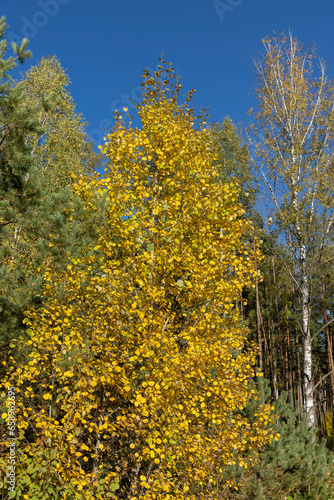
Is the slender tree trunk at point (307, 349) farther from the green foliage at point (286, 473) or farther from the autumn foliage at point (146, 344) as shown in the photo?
the autumn foliage at point (146, 344)

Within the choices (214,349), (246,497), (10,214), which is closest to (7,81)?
(10,214)

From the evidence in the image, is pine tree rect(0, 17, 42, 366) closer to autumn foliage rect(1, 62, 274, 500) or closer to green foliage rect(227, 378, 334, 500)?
autumn foliage rect(1, 62, 274, 500)

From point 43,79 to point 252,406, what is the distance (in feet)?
62.7

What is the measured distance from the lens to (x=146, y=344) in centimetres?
477

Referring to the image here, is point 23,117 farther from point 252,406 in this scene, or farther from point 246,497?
point 246,497

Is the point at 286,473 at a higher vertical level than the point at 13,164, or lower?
lower

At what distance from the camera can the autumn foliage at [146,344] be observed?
4754 mm

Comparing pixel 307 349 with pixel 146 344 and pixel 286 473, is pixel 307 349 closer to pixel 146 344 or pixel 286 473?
pixel 286 473

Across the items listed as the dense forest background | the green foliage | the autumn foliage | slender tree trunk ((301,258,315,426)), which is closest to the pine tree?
the dense forest background

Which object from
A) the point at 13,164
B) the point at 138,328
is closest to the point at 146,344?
the point at 138,328

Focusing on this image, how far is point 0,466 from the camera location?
4.81m

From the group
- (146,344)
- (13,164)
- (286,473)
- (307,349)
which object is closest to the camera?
(146,344)

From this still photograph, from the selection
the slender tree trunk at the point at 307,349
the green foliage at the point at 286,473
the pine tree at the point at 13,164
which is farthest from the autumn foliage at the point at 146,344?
the slender tree trunk at the point at 307,349

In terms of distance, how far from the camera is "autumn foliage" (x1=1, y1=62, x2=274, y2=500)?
15.6ft
